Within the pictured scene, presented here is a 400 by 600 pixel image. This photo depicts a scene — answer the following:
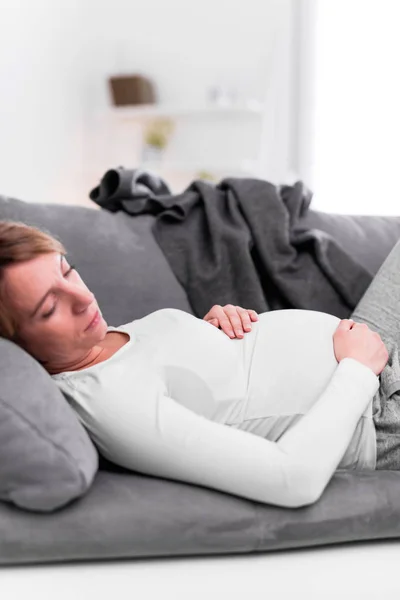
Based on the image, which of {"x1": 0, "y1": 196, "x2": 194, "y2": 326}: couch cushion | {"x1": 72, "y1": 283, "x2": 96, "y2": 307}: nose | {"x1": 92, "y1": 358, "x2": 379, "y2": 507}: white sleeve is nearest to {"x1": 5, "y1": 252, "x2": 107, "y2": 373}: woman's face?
{"x1": 72, "y1": 283, "x2": 96, "y2": 307}: nose

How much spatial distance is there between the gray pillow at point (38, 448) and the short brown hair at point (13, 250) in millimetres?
91

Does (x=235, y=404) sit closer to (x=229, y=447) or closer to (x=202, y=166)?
(x=229, y=447)

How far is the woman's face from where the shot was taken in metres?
1.19

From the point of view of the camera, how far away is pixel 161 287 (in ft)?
5.82

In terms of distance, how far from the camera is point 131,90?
4215 millimetres

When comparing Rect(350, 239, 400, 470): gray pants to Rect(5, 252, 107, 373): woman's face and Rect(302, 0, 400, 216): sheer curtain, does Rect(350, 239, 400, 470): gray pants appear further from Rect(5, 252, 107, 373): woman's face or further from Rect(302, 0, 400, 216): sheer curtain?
Rect(302, 0, 400, 216): sheer curtain

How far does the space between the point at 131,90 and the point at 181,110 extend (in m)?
0.30

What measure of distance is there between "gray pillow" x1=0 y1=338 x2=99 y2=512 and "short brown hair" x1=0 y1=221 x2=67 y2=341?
0.30 feet

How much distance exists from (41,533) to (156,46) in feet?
12.1

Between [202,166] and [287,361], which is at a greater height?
[287,361]

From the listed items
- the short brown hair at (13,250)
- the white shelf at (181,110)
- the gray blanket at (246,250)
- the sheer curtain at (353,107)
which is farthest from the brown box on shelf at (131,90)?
the short brown hair at (13,250)

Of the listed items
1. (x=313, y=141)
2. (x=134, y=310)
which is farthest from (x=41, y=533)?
(x=313, y=141)

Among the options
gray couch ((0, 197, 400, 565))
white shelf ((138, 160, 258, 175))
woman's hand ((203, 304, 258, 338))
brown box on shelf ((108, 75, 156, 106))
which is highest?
brown box on shelf ((108, 75, 156, 106))

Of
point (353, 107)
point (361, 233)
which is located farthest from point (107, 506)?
point (353, 107)
